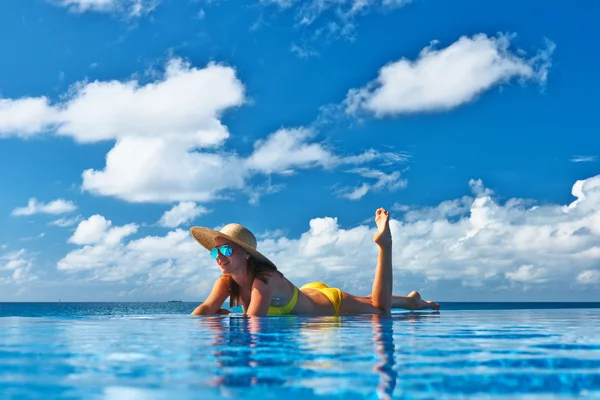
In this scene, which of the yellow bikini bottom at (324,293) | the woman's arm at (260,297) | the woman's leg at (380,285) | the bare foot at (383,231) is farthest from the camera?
the woman's leg at (380,285)

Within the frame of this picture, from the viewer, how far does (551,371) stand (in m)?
3.90

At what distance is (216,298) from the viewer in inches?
437

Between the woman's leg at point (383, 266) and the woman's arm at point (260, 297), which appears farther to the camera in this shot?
the woman's leg at point (383, 266)

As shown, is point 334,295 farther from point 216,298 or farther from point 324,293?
point 216,298

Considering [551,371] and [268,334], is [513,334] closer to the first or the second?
[268,334]

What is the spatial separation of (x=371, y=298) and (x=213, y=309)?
299 cm

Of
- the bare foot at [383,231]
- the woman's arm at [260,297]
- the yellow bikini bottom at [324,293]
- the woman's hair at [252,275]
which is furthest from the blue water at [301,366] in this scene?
the bare foot at [383,231]

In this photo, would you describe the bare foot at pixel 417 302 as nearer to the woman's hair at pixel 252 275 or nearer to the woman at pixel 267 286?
the woman at pixel 267 286

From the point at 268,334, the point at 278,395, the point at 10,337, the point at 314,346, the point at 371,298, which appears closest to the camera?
the point at 278,395

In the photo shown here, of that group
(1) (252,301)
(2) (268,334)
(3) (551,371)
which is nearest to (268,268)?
(1) (252,301)

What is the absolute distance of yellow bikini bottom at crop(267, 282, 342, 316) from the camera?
33.5 feet

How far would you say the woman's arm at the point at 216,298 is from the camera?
36.1ft

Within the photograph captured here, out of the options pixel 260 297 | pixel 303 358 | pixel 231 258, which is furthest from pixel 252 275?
pixel 303 358

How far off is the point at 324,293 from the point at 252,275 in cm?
157
